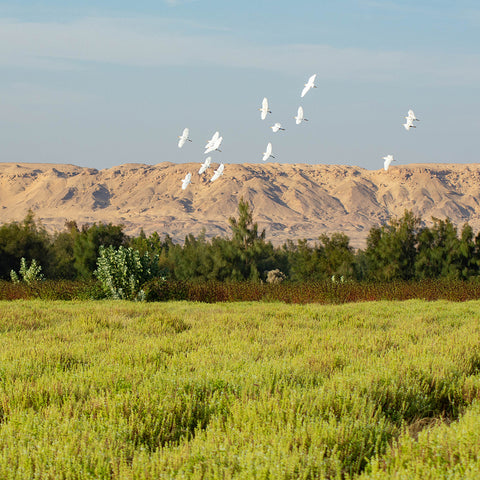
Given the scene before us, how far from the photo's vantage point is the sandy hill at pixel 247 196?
438 feet

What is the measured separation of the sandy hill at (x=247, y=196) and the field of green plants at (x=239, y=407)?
111655 mm

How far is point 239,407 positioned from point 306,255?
33.7m

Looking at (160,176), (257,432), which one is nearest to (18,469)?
(257,432)

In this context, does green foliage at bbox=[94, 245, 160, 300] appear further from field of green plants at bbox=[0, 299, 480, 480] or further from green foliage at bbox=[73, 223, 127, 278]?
green foliage at bbox=[73, 223, 127, 278]

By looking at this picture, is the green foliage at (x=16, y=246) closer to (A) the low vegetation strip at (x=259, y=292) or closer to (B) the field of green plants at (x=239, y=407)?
(A) the low vegetation strip at (x=259, y=292)

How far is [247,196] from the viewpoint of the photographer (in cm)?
14388

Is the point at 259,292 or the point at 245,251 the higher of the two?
the point at 245,251

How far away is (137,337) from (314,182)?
162 metres

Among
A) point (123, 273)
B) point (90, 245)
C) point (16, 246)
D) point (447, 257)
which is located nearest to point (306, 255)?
point (447, 257)

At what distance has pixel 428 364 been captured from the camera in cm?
577

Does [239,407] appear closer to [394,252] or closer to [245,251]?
[394,252]

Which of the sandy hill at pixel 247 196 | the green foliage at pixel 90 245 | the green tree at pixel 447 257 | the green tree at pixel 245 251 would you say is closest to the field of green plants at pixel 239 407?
the green tree at pixel 447 257

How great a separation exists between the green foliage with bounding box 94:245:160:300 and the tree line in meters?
9.30

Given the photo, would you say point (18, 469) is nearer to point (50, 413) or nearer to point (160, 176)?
point (50, 413)
